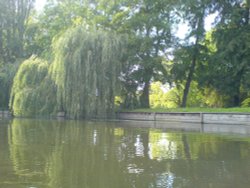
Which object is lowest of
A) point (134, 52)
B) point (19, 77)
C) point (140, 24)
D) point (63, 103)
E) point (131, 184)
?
point (131, 184)

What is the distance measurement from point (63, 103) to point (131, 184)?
71.6 ft

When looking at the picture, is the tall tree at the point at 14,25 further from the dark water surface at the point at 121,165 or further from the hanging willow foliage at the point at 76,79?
the dark water surface at the point at 121,165

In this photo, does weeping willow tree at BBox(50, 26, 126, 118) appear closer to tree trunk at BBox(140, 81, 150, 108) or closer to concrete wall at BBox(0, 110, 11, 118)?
tree trunk at BBox(140, 81, 150, 108)

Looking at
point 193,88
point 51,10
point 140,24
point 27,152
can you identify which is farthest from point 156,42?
point 27,152

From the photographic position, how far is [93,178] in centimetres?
698

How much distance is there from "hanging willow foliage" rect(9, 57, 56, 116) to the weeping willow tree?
1.06m

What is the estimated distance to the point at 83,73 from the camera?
2755 centimetres

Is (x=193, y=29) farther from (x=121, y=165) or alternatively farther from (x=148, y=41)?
(x=121, y=165)

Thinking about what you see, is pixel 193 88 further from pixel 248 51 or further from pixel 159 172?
pixel 159 172

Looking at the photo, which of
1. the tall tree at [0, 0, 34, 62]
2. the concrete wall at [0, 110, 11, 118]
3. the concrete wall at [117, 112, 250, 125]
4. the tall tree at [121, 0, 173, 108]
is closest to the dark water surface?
the concrete wall at [117, 112, 250, 125]

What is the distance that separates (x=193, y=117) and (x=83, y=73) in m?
8.19

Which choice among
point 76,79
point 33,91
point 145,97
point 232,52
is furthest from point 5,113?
point 232,52

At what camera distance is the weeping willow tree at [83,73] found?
27.3m

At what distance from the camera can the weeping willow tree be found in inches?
1076
